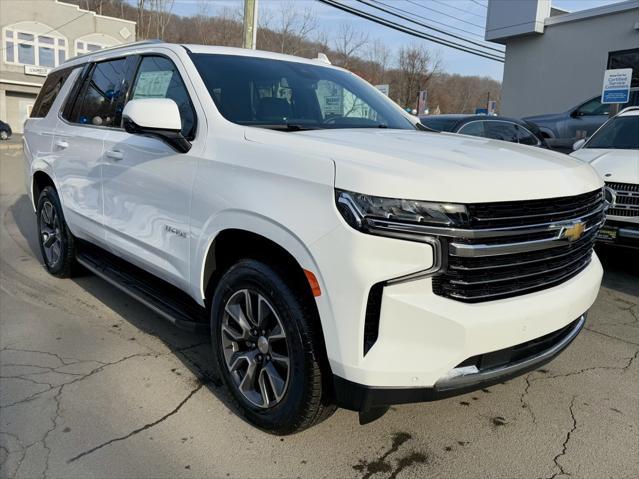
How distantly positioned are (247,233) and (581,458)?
1.98m

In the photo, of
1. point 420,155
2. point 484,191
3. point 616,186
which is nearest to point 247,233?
point 420,155

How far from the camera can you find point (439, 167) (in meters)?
2.27

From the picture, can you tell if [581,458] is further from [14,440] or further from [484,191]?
[14,440]

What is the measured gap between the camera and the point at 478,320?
2.21 m

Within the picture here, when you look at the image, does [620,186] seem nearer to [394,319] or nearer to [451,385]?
[451,385]

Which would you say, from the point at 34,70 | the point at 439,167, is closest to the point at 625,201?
the point at 439,167

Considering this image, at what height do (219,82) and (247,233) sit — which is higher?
(219,82)

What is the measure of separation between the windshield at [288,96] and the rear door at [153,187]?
9.2 inches

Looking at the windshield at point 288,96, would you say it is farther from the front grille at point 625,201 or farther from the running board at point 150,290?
the front grille at point 625,201

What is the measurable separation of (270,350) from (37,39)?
4985cm

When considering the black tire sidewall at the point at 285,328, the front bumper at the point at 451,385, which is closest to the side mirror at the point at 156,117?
the black tire sidewall at the point at 285,328

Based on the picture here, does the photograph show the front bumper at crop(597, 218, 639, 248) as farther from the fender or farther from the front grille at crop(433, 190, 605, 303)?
the fender

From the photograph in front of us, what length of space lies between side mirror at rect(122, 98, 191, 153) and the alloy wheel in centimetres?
100

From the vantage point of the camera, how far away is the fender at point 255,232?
2.30 meters
